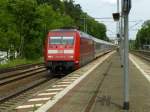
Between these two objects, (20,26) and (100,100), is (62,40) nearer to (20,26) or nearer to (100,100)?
(100,100)

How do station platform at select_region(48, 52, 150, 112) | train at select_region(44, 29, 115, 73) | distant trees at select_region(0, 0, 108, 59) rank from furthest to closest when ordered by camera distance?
1. distant trees at select_region(0, 0, 108, 59)
2. train at select_region(44, 29, 115, 73)
3. station platform at select_region(48, 52, 150, 112)

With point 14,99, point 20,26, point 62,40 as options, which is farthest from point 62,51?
point 20,26

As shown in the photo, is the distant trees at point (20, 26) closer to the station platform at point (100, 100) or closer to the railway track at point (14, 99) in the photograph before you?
the railway track at point (14, 99)

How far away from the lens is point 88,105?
1442 cm

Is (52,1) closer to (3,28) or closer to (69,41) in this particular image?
(3,28)

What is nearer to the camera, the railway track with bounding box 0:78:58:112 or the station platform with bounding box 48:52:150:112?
the station platform with bounding box 48:52:150:112

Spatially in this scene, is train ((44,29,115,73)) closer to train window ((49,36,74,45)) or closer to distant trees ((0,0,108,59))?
train window ((49,36,74,45))

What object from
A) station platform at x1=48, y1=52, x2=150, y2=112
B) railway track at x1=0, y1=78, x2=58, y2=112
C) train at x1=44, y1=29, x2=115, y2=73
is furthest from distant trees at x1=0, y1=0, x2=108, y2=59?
station platform at x1=48, y1=52, x2=150, y2=112

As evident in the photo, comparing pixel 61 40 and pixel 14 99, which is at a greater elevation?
pixel 61 40

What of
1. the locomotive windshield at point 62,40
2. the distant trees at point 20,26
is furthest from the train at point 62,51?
the distant trees at point 20,26

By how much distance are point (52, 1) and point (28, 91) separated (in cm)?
10631

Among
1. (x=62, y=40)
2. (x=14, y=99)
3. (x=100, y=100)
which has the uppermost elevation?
(x=62, y=40)

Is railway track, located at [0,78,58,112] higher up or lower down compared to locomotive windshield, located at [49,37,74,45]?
lower down

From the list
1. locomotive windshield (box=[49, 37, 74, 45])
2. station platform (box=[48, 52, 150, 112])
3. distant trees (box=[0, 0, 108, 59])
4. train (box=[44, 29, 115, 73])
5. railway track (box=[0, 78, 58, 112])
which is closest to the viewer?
station platform (box=[48, 52, 150, 112])
